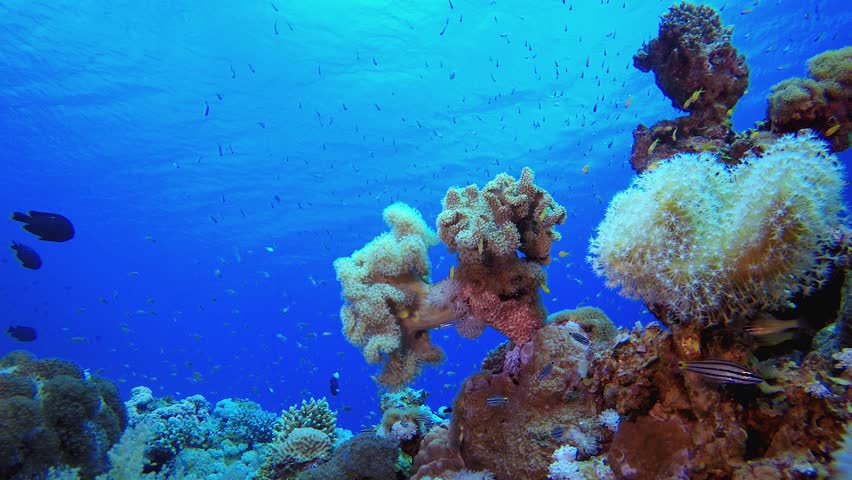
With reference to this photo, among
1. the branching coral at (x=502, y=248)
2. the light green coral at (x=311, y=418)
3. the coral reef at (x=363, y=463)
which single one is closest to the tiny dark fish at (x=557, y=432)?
the branching coral at (x=502, y=248)

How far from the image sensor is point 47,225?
8047 millimetres

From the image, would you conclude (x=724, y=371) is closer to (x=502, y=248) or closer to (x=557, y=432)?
(x=557, y=432)

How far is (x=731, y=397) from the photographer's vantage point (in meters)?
2.84

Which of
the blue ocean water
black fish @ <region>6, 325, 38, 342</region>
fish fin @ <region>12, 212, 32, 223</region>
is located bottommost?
fish fin @ <region>12, 212, 32, 223</region>

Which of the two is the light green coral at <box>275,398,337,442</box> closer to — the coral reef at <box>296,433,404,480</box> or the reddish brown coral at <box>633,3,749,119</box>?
the coral reef at <box>296,433,404,480</box>

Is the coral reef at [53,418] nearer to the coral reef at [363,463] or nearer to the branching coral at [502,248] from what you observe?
the coral reef at [363,463]

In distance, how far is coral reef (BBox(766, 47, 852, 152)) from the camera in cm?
638

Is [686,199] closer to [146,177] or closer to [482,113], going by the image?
[482,113]

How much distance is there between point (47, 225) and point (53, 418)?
4.48 m

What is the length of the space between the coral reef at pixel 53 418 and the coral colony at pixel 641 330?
0.02 metres

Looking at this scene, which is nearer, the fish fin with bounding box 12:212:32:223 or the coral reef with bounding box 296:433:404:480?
the coral reef with bounding box 296:433:404:480

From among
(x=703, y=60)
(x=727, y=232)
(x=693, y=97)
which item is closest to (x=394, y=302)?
(x=727, y=232)

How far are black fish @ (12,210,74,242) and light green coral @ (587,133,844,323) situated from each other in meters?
9.69

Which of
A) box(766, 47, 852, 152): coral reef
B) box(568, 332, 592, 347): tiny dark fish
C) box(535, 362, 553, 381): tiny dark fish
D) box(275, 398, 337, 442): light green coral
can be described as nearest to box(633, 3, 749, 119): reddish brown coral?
box(766, 47, 852, 152): coral reef
